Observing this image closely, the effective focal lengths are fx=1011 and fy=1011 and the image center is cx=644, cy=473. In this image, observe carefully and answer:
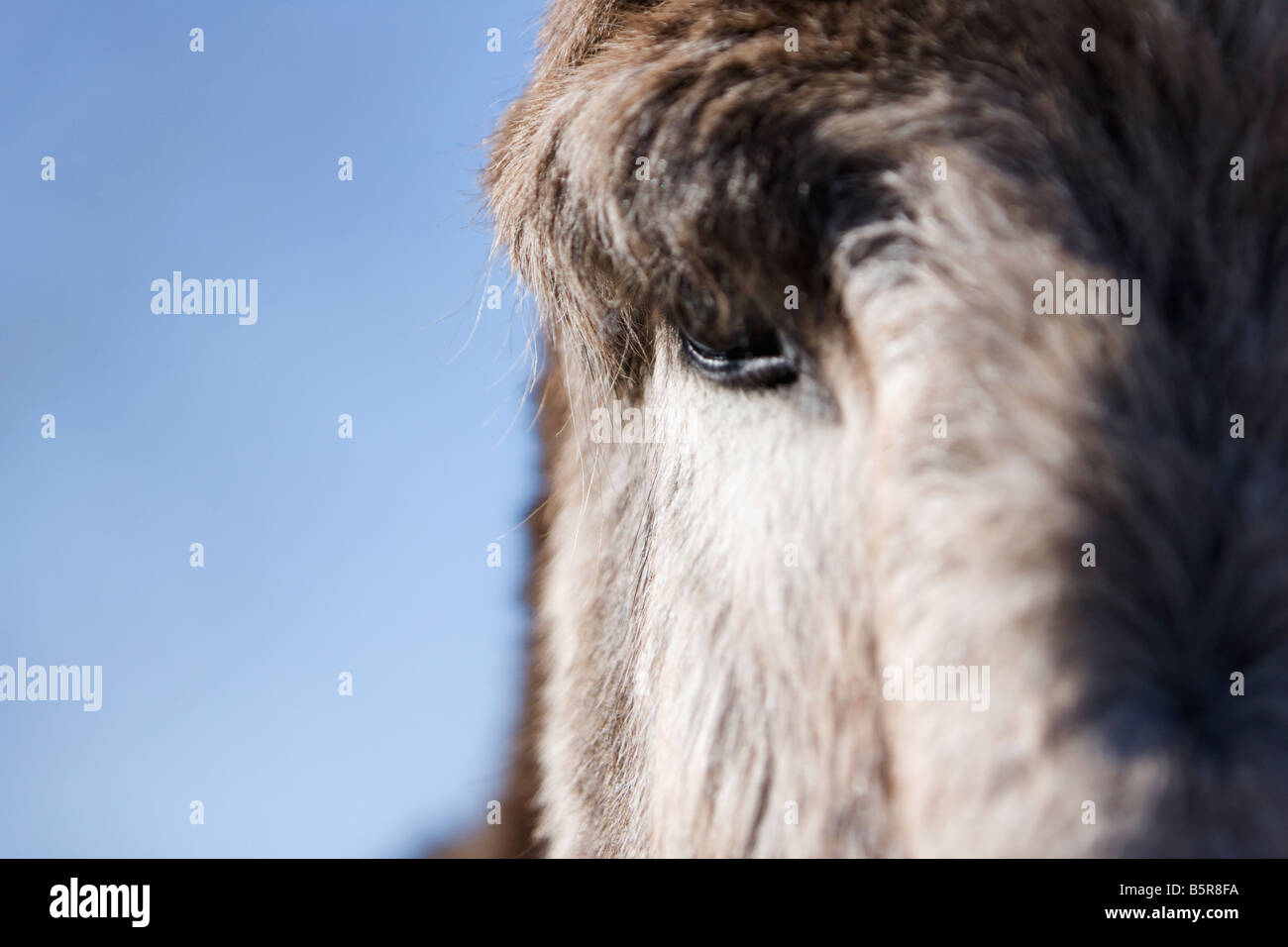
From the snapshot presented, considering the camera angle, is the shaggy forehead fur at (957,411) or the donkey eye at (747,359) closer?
the shaggy forehead fur at (957,411)

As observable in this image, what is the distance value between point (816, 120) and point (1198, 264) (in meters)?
0.55

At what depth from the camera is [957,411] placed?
4.23ft

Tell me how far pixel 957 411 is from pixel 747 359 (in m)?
0.46

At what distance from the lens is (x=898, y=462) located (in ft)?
4.29

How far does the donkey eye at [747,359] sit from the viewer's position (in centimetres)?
161

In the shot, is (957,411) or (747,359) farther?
(747,359)

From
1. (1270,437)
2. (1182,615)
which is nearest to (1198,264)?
(1270,437)

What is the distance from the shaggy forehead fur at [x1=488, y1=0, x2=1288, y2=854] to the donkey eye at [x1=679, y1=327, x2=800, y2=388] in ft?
0.12

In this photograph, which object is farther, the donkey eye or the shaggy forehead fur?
the donkey eye

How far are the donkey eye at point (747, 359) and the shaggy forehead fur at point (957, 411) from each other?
35mm

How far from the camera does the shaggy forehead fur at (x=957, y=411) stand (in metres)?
1.14

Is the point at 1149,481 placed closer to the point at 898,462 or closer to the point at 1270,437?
the point at 1270,437

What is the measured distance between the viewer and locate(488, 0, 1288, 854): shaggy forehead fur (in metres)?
1.14

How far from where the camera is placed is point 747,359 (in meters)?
1.67
